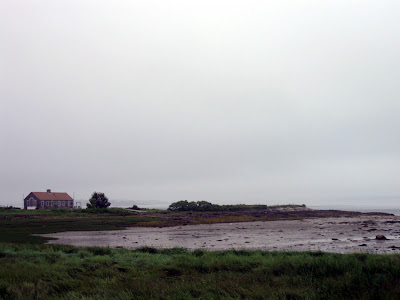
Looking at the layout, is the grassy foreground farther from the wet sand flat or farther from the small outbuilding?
the small outbuilding

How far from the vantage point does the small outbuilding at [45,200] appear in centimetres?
9019

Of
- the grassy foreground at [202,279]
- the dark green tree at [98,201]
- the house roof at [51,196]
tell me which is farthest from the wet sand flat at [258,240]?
the house roof at [51,196]

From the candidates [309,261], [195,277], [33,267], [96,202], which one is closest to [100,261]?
[33,267]

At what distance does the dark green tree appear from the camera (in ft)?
269

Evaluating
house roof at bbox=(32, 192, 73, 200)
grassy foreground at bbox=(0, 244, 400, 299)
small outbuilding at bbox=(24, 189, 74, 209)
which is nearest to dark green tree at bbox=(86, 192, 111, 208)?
small outbuilding at bbox=(24, 189, 74, 209)

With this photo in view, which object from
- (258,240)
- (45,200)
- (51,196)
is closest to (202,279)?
(258,240)

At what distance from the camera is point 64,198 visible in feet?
313

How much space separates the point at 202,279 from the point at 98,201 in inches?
3034

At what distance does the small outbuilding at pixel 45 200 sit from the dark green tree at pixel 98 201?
562 inches

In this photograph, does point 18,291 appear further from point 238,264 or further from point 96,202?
point 96,202

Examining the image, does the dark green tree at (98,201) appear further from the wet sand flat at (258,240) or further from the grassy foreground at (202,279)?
the grassy foreground at (202,279)

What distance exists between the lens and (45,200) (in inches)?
3578

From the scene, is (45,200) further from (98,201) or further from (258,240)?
(258,240)

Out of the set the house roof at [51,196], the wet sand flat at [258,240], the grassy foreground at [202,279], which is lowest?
the wet sand flat at [258,240]
